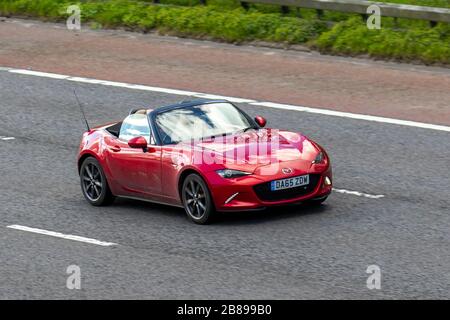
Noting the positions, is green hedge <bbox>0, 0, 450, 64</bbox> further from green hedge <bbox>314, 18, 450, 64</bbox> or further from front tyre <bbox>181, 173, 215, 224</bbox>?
front tyre <bbox>181, 173, 215, 224</bbox>

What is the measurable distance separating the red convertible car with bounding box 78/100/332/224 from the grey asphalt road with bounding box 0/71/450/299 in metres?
0.29

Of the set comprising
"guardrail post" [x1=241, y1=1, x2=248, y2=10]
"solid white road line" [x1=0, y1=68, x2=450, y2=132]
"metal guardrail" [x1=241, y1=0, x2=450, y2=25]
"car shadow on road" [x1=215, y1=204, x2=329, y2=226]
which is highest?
"metal guardrail" [x1=241, y1=0, x2=450, y2=25]

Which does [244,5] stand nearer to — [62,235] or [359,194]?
[359,194]

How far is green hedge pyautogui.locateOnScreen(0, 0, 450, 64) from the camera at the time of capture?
76.7 feet

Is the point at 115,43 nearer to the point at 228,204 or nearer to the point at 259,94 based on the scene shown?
the point at 259,94

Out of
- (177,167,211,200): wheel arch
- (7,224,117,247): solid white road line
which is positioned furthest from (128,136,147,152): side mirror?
(7,224,117,247): solid white road line

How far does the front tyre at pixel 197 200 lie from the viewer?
15.5 m

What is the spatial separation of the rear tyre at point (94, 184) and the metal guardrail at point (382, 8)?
851 centimetres

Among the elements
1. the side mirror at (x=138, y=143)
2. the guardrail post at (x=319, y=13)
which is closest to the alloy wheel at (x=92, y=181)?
the side mirror at (x=138, y=143)

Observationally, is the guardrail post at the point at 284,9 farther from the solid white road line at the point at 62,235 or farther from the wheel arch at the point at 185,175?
the solid white road line at the point at 62,235

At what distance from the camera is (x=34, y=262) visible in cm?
1470

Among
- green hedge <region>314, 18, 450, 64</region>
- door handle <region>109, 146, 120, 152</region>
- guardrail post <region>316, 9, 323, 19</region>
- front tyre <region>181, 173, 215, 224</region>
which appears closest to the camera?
front tyre <region>181, 173, 215, 224</region>

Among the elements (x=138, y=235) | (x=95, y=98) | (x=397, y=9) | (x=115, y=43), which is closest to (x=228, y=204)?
(x=138, y=235)
